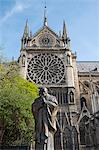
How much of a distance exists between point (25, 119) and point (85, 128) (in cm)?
1452

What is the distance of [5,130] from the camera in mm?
19062

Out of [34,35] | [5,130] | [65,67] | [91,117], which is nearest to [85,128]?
[91,117]

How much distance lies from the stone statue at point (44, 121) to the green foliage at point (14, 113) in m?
10.1

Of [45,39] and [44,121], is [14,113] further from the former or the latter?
[45,39]

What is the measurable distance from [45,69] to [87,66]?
14040 millimetres

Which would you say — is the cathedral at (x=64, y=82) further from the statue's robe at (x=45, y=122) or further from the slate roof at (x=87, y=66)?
Result: the statue's robe at (x=45, y=122)

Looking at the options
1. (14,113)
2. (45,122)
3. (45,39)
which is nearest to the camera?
(45,122)

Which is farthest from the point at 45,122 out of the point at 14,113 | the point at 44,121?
the point at 14,113

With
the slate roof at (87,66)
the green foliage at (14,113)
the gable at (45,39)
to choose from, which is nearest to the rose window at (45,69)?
the gable at (45,39)

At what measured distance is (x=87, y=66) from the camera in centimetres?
4378

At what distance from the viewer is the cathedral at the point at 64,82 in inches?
1132

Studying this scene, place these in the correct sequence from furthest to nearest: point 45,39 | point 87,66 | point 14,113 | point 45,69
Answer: point 87,66
point 45,39
point 45,69
point 14,113

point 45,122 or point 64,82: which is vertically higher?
point 64,82

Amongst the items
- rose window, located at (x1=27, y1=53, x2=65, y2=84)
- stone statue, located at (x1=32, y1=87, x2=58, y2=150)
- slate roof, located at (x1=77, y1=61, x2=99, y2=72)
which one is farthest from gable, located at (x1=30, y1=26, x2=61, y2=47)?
stone statue, located at (x1=32, y1=87, x2=58, y2=150)
